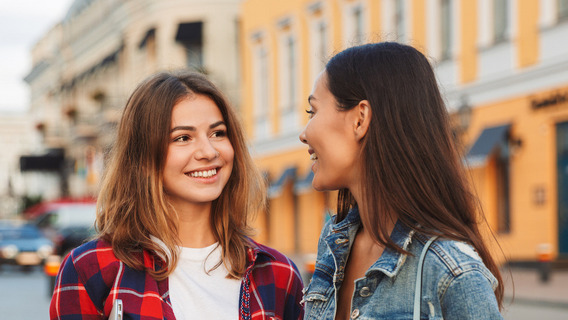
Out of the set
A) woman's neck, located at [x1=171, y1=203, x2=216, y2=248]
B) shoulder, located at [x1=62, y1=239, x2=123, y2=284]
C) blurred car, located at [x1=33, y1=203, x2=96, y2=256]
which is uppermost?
woman's neck, located at [x1=171, y1=203, x2=216, y2=248]

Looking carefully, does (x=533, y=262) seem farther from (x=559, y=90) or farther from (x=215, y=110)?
(x=215, y=110)

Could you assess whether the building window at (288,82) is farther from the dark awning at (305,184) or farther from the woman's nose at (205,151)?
the woman's nose at (205,151)

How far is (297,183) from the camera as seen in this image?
2972 centimetres

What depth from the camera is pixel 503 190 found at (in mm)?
20828

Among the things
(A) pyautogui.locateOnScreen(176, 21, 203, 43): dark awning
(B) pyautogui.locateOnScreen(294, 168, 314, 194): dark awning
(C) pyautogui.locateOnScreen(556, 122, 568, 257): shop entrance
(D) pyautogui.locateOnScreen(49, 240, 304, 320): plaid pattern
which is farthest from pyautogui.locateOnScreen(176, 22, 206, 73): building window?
(D) pyautogui.locateOnScreen(49, 240, 304, 320): plaid pattern

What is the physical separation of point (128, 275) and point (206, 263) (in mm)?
337

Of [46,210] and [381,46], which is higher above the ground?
[381,46]

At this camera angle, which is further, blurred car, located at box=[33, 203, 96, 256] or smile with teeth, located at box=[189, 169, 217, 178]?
blurred car, located at box=[33, 203, 96, 256]

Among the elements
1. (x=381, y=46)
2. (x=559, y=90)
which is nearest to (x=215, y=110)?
(x=381, y=46)

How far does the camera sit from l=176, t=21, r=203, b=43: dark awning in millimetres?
40219

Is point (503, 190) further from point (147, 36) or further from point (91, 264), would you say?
point (147, 36)

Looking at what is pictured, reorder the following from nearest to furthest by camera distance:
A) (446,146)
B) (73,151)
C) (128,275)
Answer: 1. (446,146)
2. (128,275)
3. (73,151)

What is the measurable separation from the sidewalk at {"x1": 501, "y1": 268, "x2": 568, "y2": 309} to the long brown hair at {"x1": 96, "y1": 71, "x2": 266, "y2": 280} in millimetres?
8221

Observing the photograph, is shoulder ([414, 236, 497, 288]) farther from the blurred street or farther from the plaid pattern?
the blurred street
